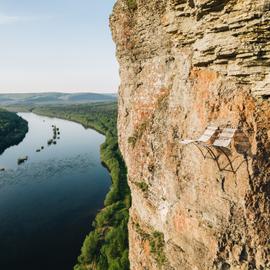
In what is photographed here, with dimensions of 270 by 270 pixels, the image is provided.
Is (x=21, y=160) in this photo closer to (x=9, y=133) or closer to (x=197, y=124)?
(x=9, y=133)

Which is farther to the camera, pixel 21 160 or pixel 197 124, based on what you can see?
pixel 21 160

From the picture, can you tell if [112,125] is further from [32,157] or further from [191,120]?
[191,120]

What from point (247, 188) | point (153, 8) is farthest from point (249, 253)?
point (153, 8)

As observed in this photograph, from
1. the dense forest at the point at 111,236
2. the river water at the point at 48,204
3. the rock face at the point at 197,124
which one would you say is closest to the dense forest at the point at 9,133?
the river water at the point at 48,204

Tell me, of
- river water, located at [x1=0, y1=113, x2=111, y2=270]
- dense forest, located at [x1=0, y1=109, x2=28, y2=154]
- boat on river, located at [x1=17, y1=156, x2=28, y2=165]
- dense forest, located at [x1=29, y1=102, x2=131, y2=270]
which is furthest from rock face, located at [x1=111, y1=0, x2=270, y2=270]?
dense forest, located at [x1=0, y1=109, x2=28, y2=154]

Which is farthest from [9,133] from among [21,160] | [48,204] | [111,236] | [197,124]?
[197,124]

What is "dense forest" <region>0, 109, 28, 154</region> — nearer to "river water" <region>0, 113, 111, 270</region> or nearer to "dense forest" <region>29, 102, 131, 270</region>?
"river water" <region>0, 113, 111, 270</region>
